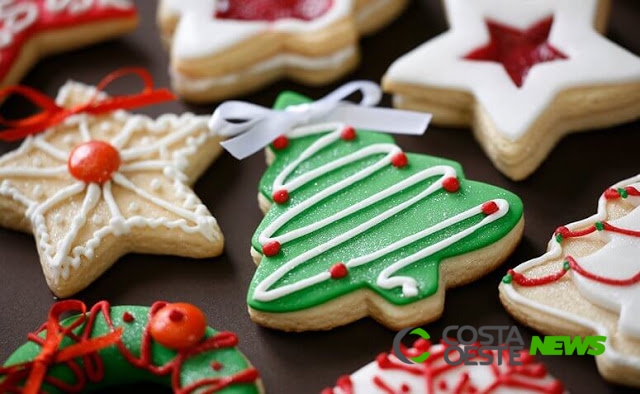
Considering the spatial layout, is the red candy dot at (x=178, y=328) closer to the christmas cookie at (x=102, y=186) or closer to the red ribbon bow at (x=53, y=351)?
the red ribbon bow at (x=53, y=351)

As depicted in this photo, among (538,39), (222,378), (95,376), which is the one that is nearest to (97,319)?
(95,376)

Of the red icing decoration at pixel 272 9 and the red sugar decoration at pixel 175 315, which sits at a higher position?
the red icing decoration at pixel 272 9

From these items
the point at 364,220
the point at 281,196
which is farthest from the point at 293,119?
the point at 364,220

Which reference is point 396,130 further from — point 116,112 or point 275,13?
point 116,112

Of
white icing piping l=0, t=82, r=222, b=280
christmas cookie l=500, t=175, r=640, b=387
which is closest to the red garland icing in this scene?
christmas cookie l=500, t=175, r=640, b=387

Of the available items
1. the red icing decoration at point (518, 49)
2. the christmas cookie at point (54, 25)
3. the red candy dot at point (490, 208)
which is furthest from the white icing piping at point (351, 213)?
the christmas cookie at point (54, 25)

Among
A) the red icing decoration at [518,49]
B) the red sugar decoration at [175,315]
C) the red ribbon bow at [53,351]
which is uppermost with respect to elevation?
the red icing decoration at [518,49]

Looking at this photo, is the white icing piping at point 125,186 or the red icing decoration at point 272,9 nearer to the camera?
the white icing piping at point 125,186
